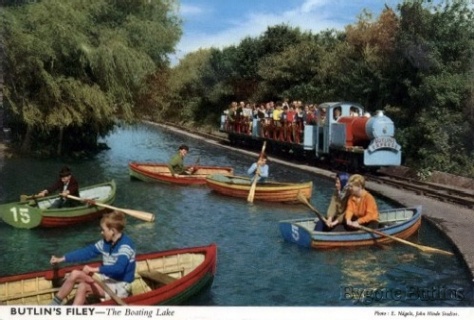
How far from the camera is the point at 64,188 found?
8.77 meters

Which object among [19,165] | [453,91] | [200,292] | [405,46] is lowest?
[200,292]

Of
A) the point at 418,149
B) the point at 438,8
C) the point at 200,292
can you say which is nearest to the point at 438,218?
the point at 418,149

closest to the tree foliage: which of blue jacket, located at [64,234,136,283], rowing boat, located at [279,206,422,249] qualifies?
rowing boat, located at [279,206,422,249]

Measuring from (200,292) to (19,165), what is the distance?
3.31m

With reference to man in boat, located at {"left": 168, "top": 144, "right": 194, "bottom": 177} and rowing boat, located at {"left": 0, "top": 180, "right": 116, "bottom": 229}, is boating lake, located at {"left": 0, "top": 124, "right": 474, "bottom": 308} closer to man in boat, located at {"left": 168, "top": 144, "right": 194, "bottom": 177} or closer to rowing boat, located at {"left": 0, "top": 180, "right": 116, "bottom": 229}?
rowing boat, located at {"left": 0, "top": 180, "right": 116, "bottom": 229}

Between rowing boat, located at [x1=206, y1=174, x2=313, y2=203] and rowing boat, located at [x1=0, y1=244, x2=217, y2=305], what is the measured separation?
3.99m

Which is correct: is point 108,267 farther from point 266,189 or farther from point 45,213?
point 266,189

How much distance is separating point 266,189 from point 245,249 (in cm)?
307

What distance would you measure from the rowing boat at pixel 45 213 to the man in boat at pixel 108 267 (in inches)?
117

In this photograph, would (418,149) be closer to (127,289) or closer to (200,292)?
(200,292)

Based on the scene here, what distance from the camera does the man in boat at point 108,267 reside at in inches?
212

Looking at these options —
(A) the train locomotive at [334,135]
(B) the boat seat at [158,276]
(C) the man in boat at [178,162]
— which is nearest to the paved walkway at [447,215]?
(C) the man in boat at [178,162]

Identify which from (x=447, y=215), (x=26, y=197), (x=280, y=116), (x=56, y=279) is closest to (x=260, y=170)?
(x=447, y=215)

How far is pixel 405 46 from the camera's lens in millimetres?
9750
